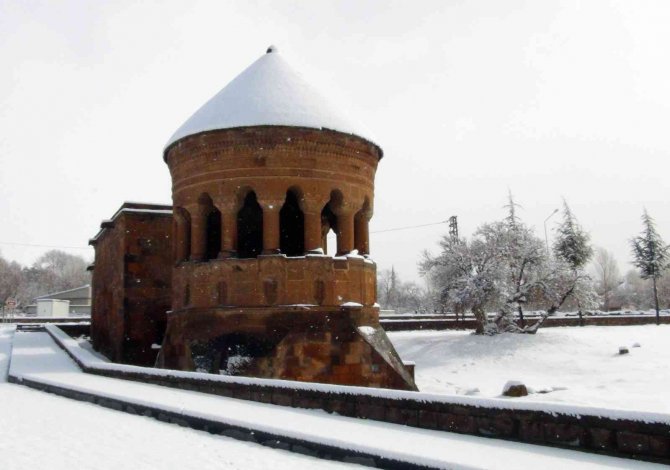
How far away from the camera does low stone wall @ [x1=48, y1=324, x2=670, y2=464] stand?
18.7 feet

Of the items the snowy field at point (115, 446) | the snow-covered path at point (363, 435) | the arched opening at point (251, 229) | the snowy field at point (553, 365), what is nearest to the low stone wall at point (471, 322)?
the snowy field at point (553, 365)

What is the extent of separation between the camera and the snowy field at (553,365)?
23.2 metres

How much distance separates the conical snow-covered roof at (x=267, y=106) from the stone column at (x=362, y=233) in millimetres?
1928

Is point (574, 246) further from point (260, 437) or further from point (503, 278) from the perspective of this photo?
point (260, 437)

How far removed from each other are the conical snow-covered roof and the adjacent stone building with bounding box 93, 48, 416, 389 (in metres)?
0.03

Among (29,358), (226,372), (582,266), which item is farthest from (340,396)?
(582,266)

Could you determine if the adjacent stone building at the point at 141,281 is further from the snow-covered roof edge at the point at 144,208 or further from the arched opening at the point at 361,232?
the arched opening at the point at 361,232

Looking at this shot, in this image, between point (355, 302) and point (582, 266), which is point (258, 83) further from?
point (582, 266)

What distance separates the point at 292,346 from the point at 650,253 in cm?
4779

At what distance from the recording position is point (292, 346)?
512 inches

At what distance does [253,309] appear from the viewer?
43.4ft

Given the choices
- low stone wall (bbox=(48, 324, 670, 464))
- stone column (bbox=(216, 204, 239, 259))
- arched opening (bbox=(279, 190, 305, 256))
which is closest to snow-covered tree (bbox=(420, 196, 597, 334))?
arched opening (bbox=(279, 190, 305, 256))

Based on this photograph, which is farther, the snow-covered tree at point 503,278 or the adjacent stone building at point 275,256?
the snow-covered tree at point 503,278

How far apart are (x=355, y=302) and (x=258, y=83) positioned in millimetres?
5475
